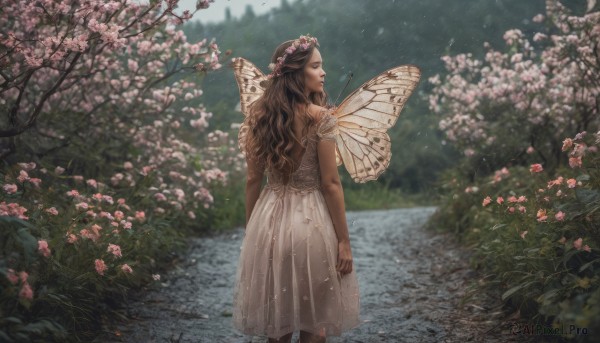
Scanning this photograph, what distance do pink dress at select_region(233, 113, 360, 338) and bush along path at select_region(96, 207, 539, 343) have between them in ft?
3.94

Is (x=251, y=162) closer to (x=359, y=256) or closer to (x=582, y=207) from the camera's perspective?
(x=582, y=207)

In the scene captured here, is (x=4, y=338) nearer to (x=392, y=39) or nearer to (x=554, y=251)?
(x=554, y=251)

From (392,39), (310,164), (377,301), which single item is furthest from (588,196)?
(392,39)

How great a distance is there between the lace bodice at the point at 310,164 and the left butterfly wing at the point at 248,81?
58 centimetres

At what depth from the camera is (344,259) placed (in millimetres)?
3090

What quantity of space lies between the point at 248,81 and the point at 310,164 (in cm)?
78

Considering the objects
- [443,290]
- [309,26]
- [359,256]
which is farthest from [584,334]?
[309,26]

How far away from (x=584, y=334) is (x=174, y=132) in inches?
266

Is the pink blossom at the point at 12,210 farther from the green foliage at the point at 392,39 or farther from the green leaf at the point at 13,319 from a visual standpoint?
the green foliage at the point at 392,39

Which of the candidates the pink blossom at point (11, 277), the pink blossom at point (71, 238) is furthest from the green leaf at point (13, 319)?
the pink blossom at point (71, 238)

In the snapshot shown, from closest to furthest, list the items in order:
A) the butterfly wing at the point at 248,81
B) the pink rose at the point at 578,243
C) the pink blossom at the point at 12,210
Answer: the pink blossom at the point at 12,210, the pink rose at the point at 578,243, the butterfly wing at the point at 248,81

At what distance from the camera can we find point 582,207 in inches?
137

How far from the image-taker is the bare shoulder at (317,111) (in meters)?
3.04

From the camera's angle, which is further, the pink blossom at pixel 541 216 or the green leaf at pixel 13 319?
the pink blossom at pixel 541 216
